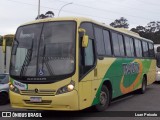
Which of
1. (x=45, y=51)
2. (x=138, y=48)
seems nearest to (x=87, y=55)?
(x=45, y=51)

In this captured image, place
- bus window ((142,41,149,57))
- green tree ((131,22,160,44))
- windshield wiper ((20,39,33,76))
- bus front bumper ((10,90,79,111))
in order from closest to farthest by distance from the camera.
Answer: bus front bumper ((10,90,79,111))
windshield wiper ((20,39,33,76))
bus window ((142,41,149,57))
green tree ((131,22,160,44))

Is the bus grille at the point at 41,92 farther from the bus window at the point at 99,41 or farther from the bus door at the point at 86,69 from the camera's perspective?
the bus window at the point at 99,41

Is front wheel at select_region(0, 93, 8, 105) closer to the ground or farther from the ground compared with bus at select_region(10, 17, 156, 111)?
closer to the ground

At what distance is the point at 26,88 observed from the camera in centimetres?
930

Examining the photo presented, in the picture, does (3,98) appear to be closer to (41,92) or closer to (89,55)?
(41,92)

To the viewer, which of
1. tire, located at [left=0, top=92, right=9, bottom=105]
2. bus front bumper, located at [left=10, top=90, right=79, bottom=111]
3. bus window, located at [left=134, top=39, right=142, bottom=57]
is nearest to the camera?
bus front bumper, located at [left=10, top=90, right=79, bottom=111]

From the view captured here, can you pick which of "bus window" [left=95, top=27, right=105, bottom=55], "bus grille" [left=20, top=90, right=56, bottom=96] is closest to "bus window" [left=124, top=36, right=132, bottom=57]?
"bus window" [left=95, top=27, right=105, bottom=55]

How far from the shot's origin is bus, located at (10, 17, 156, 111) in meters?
8.98

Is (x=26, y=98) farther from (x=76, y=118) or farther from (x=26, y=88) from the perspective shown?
(x=76, y=118)

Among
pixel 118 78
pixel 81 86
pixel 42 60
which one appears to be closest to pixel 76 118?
pixel 81 86

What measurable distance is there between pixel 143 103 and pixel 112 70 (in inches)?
86.9

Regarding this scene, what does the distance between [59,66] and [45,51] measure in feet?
2.21

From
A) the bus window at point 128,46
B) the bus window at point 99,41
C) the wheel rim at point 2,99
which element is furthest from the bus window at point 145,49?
the wheel rim at point 2,99

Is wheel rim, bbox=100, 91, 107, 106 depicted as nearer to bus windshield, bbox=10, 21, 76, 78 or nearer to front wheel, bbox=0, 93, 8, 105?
bus windshield, bbox=10, 21, 76, 78
